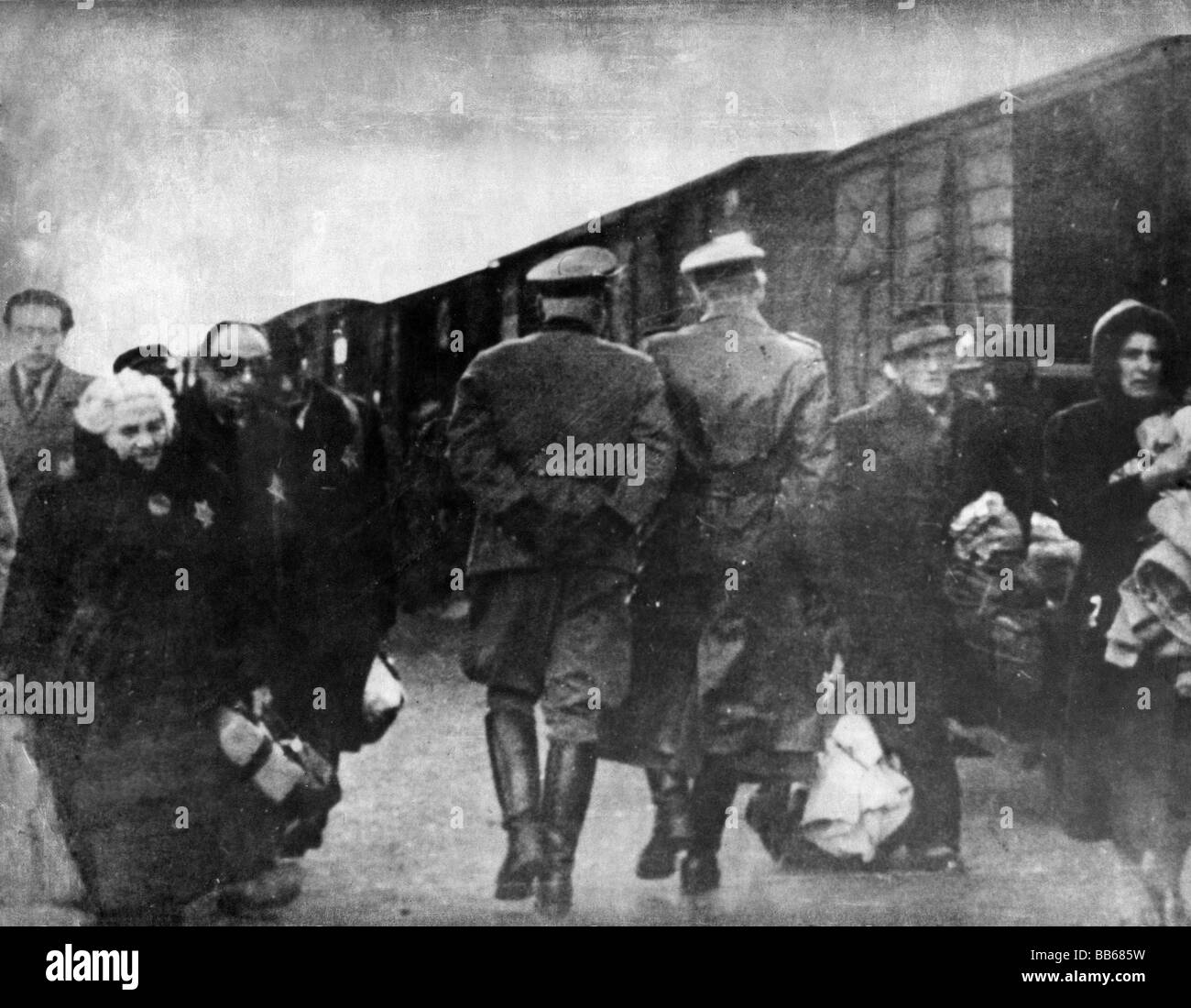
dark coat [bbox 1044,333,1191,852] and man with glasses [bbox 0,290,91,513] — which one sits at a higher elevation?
man with glasses [bbox 0,290,91,513]

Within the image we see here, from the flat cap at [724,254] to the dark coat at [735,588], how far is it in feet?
1.51

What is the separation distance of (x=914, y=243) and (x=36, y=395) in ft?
10.6

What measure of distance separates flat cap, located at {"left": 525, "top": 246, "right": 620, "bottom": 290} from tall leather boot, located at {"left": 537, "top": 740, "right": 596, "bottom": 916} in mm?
1624

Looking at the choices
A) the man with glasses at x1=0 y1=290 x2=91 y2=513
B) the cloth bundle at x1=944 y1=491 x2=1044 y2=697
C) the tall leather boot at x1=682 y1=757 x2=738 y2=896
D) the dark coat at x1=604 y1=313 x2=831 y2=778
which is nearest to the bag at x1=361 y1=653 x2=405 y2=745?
the dark coat at x1=604 y1=313 x2=831 y2=778

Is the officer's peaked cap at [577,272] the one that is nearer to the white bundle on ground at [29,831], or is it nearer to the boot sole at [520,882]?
the boot sole at [520,882]

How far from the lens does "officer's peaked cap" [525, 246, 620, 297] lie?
13.7 feet

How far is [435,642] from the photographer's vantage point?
4.15 m

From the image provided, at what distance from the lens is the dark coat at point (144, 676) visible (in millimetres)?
4156

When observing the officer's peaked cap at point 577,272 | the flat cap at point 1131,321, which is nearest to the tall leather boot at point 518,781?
the officer's peaked cap at point 577,272

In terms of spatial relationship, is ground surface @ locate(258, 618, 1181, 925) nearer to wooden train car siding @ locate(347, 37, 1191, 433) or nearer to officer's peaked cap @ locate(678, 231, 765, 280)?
wooden train car siding @ locate(347, 37, 1191, 433)

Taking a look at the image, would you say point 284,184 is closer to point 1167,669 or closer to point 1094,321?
point 1094,321

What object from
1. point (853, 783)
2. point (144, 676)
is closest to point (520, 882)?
point (853, 783)

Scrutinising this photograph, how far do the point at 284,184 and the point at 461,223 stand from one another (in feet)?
2.18
